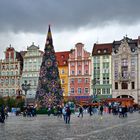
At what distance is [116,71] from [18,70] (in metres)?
25.0

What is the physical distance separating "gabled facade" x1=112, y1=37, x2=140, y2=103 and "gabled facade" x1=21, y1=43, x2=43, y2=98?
62.6 ft

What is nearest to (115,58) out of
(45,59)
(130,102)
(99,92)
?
(99,92)

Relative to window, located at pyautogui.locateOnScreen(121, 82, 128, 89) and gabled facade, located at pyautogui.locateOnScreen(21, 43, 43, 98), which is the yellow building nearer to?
gabled facade, located at pyautogui.locateOnScreen(21, 43, 43, 98)

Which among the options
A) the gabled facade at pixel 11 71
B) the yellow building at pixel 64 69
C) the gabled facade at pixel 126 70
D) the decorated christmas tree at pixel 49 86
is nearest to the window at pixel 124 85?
the gabled facade at pixel 126 70

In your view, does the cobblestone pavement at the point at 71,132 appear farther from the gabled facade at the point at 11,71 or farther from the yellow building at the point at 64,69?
the gabled facade at the point at 11,71

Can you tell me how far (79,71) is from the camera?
294 feet

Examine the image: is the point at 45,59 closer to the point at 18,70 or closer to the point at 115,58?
the point at 115,58

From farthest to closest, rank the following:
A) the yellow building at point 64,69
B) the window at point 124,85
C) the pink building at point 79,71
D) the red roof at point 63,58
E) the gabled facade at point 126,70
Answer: the red roof at point 63,58 < the yellow building at point 64,69 < the pink building at point 79,71 < the window at point 124,85 < the gabled facade at point 126,70

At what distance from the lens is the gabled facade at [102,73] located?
85.9m

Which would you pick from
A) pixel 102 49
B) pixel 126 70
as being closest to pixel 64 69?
pixel 102 49

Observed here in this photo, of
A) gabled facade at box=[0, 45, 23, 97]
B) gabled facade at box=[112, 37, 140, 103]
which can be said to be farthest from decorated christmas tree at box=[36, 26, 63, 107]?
gabled facade at box=[0, 45, 23, 97]

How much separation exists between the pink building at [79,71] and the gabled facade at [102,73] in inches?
65.4

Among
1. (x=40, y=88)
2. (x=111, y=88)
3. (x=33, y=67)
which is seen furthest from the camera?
(x=33, y=67)

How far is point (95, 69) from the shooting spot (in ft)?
287
